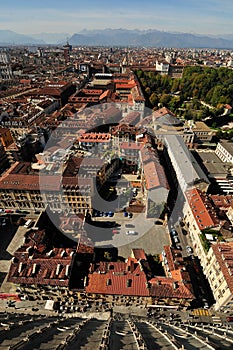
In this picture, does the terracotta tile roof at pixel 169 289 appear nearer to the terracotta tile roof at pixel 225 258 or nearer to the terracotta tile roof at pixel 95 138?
the terracotta tile roof at pixel 225 258

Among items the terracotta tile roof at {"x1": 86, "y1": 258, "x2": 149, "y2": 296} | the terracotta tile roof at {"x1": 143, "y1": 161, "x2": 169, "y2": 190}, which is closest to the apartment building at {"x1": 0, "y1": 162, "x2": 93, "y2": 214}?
the terracotta tile roof at {"x1": 143, "y1": 161, "x2": 169, "y2": 190}

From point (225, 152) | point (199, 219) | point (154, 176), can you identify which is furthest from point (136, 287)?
point (225, 152)

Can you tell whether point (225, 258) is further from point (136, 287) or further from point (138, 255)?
point (136, 287)

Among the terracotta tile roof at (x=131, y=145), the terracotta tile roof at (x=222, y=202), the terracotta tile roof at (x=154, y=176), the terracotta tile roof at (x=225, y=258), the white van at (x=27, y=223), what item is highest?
the terracotta tile roof at (x=154, y=176)

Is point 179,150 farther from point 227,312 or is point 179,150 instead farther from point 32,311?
point 32,311

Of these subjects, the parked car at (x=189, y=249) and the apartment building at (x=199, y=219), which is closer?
the apartment building at (x=199, y=219)

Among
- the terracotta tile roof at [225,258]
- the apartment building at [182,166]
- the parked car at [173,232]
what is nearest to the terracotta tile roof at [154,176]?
the apartment building at [182,166]

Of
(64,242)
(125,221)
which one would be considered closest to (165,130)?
(125,221)

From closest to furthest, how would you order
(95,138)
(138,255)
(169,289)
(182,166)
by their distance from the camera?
1. (169,289)
2. (138,255)
3. (182,166)
4. (95,138)

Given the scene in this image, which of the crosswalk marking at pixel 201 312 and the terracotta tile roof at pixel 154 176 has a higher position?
the terracotta tile roof at pixel 154 176

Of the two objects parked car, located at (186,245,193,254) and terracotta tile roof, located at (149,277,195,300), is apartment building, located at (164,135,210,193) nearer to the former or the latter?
parked car, located at (186,245,193,254)

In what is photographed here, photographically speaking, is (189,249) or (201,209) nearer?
(189,249)
